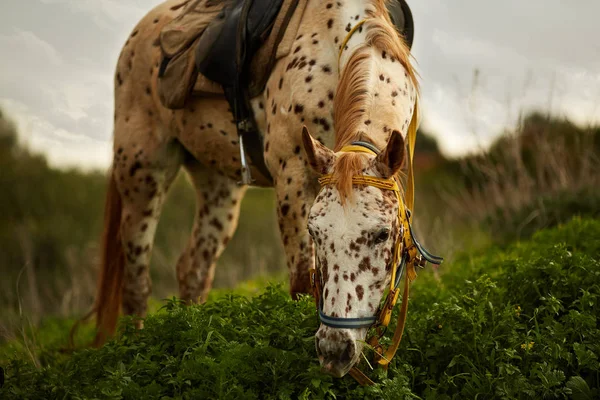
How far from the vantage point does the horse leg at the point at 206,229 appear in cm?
580

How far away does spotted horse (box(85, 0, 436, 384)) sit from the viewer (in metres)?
2.82

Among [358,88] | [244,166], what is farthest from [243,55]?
[358,88]

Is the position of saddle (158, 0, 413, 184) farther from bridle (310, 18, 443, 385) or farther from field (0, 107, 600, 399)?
bridle (310, 18, 443, 385)

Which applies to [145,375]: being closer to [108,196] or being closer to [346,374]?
[346,374]

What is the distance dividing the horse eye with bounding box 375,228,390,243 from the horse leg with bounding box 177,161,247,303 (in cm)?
322

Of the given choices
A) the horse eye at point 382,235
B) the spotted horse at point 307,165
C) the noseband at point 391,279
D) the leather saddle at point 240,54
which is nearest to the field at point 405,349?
the noseband at point 391,279

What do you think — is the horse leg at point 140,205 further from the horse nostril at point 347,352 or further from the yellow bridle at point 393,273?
the horse nostril at point 347,352

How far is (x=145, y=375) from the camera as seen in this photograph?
10.3 ft

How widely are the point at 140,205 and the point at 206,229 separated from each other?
0.63 meters

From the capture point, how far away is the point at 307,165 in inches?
153

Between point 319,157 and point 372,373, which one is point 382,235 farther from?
point 372,373

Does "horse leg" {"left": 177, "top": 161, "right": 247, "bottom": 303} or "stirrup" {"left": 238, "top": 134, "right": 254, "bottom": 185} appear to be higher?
"stirrup" {"left": 238, "top": 134, "right": 254, "bottom": 185}

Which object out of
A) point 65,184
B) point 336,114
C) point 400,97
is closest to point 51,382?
point 336,114

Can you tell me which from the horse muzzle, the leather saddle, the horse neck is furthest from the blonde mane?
the leather saddle
